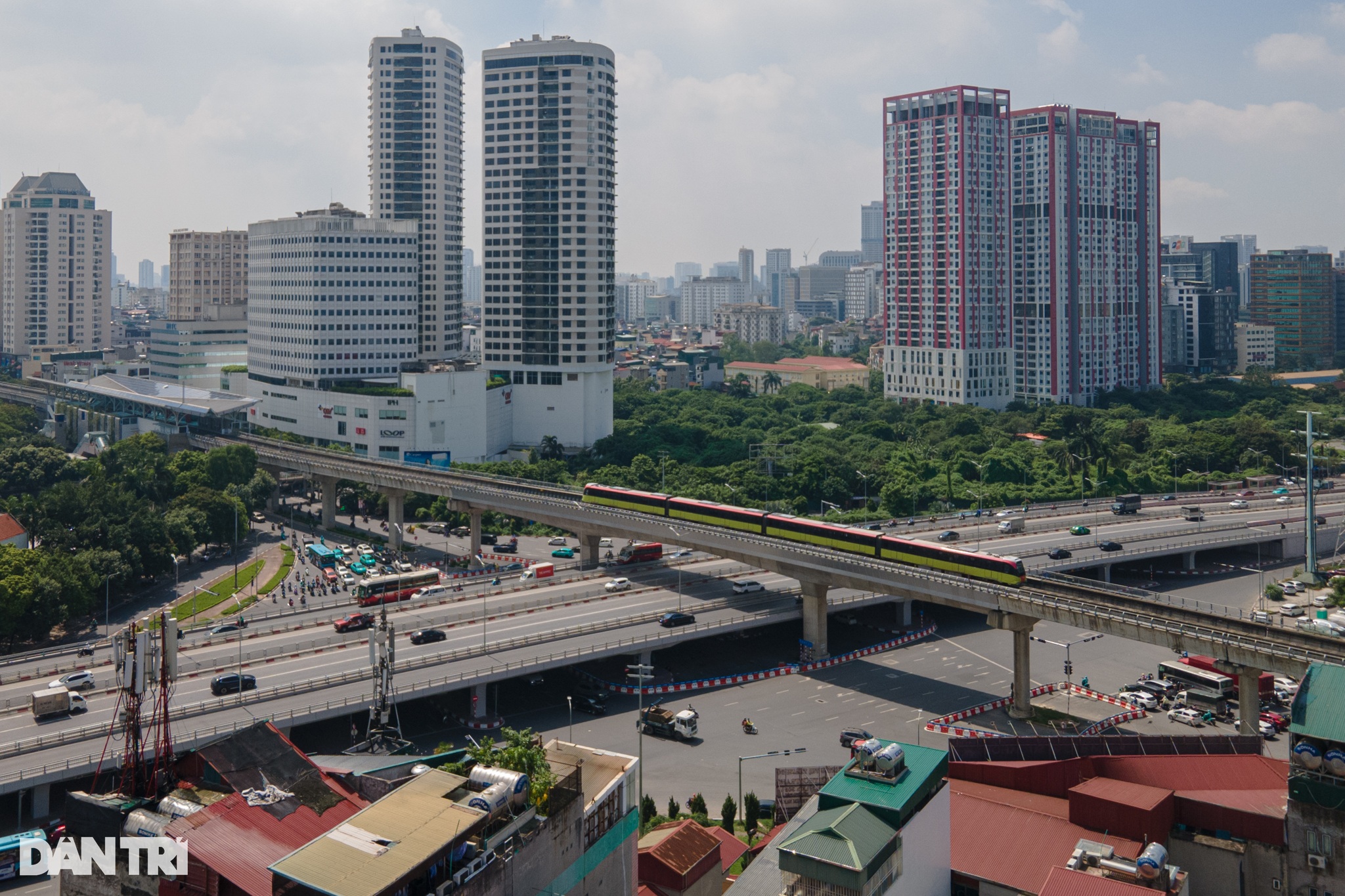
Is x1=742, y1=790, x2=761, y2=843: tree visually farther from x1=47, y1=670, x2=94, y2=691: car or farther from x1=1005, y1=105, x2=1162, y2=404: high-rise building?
x1=1005, y1=105, x2=1162, y2=404: high-rise building

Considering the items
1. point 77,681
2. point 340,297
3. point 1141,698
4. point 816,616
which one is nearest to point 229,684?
point 77,681

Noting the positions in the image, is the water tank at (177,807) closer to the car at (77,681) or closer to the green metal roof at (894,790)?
the green metal roof at (894,790)

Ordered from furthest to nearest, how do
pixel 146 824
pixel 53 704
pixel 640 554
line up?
pixel 640 554, pixel 53 704, pixel 146 824

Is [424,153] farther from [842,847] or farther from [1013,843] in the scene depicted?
[842,847]

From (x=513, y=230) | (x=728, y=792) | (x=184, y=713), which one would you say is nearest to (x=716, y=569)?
Answer: (x=728, y=792)

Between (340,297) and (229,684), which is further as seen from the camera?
(340,297)

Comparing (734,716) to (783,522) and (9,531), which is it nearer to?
(783,522)

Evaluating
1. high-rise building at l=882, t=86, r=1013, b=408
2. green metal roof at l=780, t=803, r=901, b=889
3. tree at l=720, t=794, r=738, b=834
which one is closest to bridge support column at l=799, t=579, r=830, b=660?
tree at l=720, t=794, r=738, b=834

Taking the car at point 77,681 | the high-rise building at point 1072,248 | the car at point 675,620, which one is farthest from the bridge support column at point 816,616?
the high-rise building at point 1072,248
